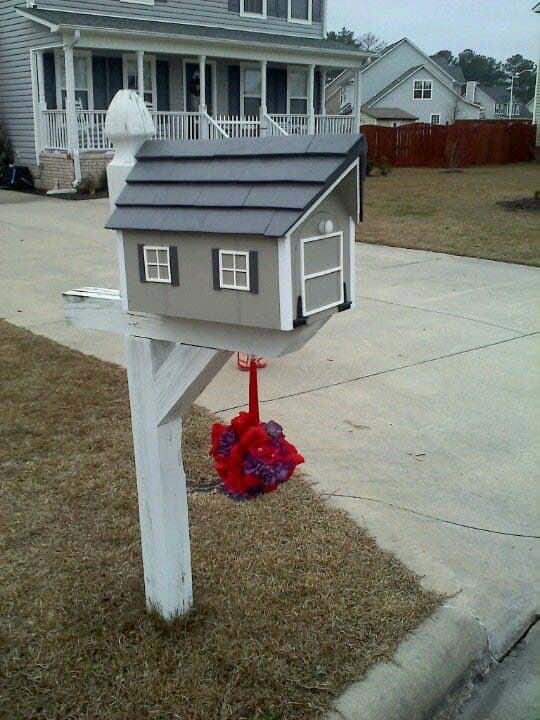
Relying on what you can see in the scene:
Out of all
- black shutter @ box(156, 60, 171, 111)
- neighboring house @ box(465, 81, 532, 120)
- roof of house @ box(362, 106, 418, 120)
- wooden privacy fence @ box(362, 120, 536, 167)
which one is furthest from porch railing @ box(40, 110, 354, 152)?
neighboring house @ box(465, 81, 532, 120)

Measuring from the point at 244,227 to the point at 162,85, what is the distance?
19.3 m

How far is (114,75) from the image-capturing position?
1873 centimetres

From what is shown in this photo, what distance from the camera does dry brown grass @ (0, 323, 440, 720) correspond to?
241 cm

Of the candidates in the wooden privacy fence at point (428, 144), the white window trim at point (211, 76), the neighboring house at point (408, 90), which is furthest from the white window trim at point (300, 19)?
the neighboring house at point (408, 90)

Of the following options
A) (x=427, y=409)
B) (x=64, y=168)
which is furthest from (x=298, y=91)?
(x=427, y=409)

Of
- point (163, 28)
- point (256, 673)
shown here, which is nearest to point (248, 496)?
point (256, 673)

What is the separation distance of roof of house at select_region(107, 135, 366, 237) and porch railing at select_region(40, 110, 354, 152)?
1322cm

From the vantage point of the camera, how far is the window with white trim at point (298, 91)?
2277 centimetres

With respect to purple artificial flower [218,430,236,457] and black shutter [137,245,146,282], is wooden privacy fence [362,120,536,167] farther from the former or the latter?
black shutter [137,245,146,282]

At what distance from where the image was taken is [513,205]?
15.2 m

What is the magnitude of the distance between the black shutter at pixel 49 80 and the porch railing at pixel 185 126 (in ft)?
1.61

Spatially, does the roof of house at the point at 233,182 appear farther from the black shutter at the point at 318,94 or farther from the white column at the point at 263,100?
the black shutter at the point at 318,94

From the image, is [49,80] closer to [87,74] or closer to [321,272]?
[87,74]

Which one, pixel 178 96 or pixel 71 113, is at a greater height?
pixel 178 96
